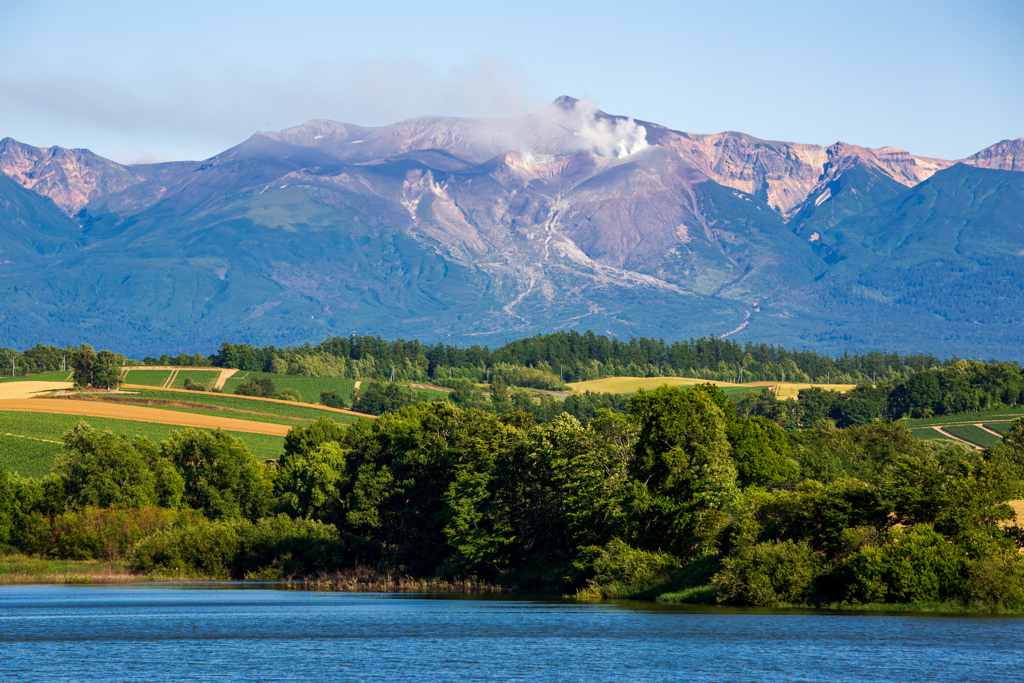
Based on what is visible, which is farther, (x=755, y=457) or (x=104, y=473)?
(x=104, y=473)

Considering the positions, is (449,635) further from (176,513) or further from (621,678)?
(176,513)

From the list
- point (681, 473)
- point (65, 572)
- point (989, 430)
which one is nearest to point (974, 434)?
point (989, 430)

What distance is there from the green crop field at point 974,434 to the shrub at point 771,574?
11791 cm

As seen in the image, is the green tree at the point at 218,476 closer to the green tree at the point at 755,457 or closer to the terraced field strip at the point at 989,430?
the green tree at the point at 755,457

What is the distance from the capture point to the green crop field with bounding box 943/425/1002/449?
577 feet

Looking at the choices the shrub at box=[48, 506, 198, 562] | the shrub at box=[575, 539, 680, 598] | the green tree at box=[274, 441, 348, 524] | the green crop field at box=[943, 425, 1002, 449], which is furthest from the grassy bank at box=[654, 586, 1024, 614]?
the green crop field at box=[943, 425, 1002, 449]

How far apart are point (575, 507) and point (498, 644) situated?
1149 inches

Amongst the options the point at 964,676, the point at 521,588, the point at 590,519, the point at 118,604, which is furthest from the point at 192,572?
the point at 964,676

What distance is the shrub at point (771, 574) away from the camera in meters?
68.5

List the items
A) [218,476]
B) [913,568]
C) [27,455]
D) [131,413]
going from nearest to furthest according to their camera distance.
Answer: [913,568], [218,476], [27,455], [131,413]

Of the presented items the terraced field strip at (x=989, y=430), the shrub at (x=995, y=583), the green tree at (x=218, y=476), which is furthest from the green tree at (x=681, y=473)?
the terraced field strip at (x=989, y=430)

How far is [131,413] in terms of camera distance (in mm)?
176875

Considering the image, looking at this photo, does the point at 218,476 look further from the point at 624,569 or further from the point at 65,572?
the point at 624,569

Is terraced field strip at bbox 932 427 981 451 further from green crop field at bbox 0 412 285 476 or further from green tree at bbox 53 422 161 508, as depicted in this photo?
green tree at bbox 53 422 161 508
